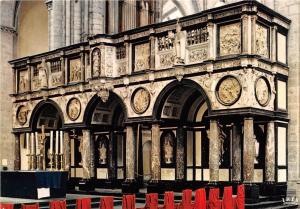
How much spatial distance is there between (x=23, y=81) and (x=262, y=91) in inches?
482

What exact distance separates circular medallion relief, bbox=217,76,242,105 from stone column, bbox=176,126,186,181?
3.47 metres

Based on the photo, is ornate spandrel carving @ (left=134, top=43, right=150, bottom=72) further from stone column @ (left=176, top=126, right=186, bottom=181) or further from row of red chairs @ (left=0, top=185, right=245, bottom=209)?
row of red chairs @ (left=0, top=185, right=245, bottom=209)

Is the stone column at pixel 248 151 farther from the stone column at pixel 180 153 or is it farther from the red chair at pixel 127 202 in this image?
the red chair at pixel 127 202

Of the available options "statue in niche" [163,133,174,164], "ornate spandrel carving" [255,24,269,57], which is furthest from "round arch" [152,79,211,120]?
"ornate spandrel carving" [255,24,269,57]

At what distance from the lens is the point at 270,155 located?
16.9 metres

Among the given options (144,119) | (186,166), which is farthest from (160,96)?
(186,166)

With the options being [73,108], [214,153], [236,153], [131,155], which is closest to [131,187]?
[131,155]

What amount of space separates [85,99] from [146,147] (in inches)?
221

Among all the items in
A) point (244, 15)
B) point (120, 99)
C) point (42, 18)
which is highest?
point (42, 18)

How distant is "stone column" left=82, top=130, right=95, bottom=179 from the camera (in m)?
21.0

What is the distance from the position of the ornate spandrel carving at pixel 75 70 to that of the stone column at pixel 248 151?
8.13 meters

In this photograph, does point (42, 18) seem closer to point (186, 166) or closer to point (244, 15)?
point (186, 166)

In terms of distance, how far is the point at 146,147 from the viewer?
25672 millimetres

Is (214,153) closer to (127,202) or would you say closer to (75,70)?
(127,202)
